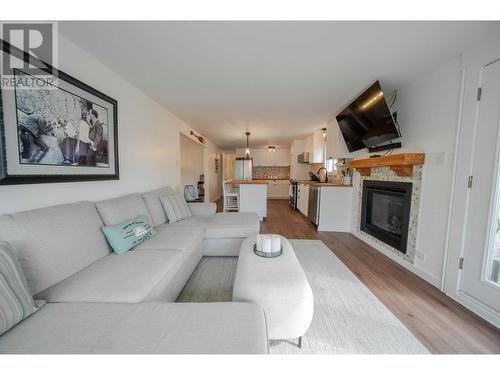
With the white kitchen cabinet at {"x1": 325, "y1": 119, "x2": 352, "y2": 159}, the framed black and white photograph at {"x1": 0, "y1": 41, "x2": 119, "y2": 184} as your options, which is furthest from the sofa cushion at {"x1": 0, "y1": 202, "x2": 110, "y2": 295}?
the white kitchen cabinet at {"x1": 325, "y1": 119, "x2": 352, "y2": 159}

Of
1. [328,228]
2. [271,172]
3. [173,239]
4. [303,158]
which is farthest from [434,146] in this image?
[271,172]

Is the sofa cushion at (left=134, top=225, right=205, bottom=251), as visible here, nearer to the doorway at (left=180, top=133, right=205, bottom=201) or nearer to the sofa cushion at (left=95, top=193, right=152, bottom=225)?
the sofa cushion at (left=95, top=193, right=152, bottom=225)

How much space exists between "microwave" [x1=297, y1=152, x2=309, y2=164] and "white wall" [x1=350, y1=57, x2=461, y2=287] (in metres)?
3.33

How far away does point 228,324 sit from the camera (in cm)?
82

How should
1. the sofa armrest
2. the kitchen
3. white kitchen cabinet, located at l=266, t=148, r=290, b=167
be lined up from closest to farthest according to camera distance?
the sofa armrest < the kitchen < white kitchen cabinet, located at l=266, t=148, r=290, b=167

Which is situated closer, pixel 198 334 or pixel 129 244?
pixel 198 334

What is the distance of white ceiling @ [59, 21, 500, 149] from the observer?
1.40 m

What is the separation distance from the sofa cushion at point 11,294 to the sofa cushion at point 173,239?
0.76 m

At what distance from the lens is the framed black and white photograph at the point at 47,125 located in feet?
3.78

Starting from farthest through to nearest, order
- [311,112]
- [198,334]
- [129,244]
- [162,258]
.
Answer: [311,112], [129,244], [162,258], [198,334]

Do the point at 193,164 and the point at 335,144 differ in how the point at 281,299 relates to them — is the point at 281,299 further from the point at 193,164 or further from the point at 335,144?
the point at 193,164
